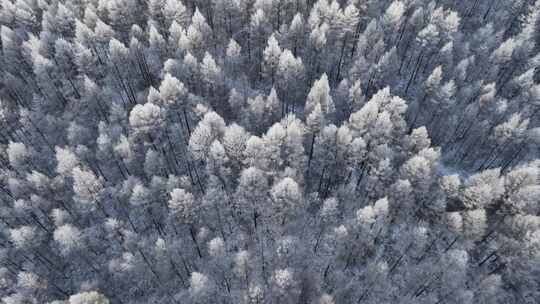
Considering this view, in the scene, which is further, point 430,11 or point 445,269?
point 430,11

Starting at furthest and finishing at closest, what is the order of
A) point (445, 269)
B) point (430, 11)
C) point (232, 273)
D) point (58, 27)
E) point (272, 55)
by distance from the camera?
point (430, 11), point (58, 27), point (272, 55), point (232, 273), point (445, 269)

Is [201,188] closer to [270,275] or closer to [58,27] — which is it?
[270,275]

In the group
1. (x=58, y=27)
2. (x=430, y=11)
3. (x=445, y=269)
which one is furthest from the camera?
(x=430, y=11)

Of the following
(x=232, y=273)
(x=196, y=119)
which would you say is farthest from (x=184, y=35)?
(x=232, y=273)

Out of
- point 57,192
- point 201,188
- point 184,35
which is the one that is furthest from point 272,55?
point 57,192

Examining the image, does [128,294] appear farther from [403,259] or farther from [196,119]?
[403,259]

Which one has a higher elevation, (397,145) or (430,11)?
(430,11)

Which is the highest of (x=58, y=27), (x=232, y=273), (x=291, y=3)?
(x=291, y=3)
